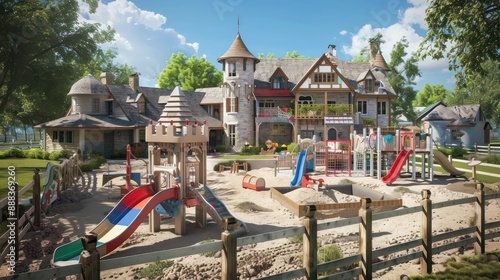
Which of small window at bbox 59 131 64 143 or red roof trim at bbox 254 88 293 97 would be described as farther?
red roof trim at bbox 254 88 293 97

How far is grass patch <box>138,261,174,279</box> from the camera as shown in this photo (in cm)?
782

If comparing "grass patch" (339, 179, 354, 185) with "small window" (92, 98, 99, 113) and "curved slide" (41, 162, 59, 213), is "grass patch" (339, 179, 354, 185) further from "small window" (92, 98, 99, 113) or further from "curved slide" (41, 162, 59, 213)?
→ "small window" (92, 98, 99, 113)

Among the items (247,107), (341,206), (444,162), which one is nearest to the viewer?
(341,206)

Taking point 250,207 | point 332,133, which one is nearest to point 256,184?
point 250,207

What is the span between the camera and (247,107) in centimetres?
3806

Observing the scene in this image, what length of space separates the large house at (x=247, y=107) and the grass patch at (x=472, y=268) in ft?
85.1

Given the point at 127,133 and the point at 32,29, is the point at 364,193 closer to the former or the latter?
the point at 127,133

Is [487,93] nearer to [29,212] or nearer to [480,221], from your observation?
[480,221]

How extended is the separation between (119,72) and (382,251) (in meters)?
69.2

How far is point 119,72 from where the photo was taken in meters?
68.4

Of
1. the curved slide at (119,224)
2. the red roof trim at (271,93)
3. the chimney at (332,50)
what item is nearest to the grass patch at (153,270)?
the curved slide at (119,224)

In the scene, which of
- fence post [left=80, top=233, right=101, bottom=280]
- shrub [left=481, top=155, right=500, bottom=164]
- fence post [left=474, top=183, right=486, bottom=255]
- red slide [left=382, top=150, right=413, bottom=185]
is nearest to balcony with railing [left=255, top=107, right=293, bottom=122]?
shrub [left=481, top=155, right=500, bottom=164]

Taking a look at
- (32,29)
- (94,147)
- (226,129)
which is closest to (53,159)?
(94,147)

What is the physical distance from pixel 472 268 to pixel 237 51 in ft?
108
